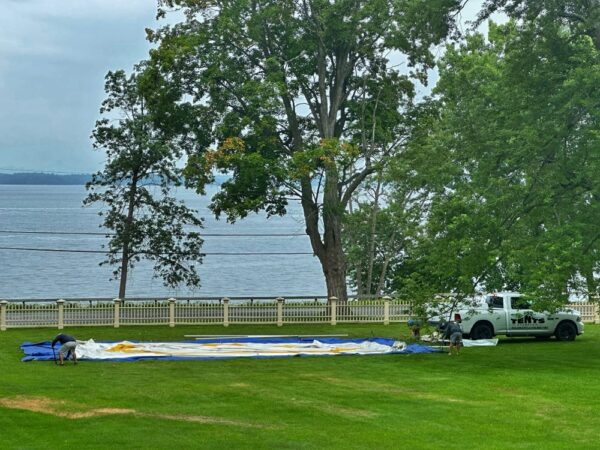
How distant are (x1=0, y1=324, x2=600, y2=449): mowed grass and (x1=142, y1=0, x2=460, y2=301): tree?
11878mm

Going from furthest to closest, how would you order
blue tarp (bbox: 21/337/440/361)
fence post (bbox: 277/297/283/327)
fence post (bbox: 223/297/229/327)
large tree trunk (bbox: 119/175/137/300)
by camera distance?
large tree trunk (bbox: 119/175/137/300) < fence post (bbox: 277/297/283/327) < fence post (bbox: 223/297/229/327) < blue tarp (bbox: 21/337/440/361)

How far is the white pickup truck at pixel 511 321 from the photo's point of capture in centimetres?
2922

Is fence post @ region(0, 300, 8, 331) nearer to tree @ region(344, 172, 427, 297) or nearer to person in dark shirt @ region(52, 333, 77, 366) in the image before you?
person in dark shirt @ region(52, 333, 77, 366)

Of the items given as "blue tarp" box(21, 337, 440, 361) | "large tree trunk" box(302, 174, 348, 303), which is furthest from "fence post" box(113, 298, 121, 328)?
"large tree trunk" box(302, 174, 348, 303)

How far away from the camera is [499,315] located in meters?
29.3

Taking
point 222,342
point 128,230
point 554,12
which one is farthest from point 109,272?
point 554,12

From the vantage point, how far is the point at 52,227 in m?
156

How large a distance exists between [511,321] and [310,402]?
543 inches

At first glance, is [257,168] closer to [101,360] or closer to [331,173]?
[331,173]

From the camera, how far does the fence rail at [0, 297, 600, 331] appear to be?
32219mm

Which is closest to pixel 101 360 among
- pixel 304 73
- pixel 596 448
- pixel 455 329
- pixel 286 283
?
pixel 455 329

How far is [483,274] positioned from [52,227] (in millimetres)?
138589

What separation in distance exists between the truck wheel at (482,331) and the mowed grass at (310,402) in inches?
146

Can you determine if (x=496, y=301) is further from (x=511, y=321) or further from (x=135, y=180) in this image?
(x=135, y=180)
